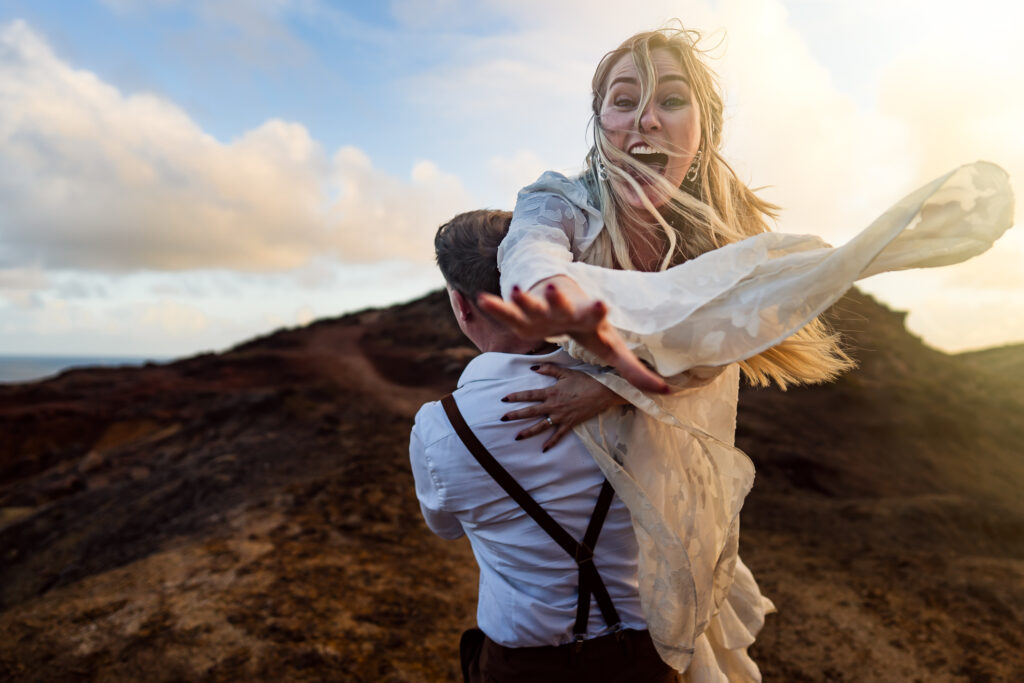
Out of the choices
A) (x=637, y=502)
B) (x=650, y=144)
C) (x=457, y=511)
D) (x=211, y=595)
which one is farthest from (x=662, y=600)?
(x=211, y=595)

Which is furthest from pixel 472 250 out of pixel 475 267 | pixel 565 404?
pixel 565 404

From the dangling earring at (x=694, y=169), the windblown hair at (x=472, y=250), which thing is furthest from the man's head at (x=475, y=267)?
the dangling earring at (x=694, y=169)

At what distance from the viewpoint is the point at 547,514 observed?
56.1 inches

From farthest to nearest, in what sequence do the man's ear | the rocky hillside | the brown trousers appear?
the rocky hillside → the man's ear → the brown trousers

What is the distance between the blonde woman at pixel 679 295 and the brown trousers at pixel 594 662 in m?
0.12

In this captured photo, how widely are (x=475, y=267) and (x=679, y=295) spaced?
1.92 feet

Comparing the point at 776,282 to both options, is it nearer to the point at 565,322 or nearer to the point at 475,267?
the point at 565,322

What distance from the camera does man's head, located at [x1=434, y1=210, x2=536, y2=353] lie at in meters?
1.55

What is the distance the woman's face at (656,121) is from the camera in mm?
1601

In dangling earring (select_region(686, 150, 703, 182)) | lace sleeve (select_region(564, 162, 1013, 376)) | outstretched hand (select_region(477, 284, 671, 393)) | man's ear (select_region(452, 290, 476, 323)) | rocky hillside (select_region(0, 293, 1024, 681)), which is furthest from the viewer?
rocky hillside (select_region(0, 293, 1024, 681))

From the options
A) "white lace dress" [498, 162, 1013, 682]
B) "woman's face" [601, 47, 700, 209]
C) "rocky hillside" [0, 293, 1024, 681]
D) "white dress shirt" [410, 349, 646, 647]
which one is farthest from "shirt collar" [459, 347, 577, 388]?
"rocky hillside" [0, 293, 1024, 681]

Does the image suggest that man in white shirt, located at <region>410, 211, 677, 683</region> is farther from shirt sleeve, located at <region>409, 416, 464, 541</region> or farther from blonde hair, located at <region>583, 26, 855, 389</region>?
blonde hair, located at <region>583, 26, 855, 389</region>

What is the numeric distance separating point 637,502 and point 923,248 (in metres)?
0.79

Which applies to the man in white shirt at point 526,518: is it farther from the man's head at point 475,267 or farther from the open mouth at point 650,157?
the open mouth at point 650,157
